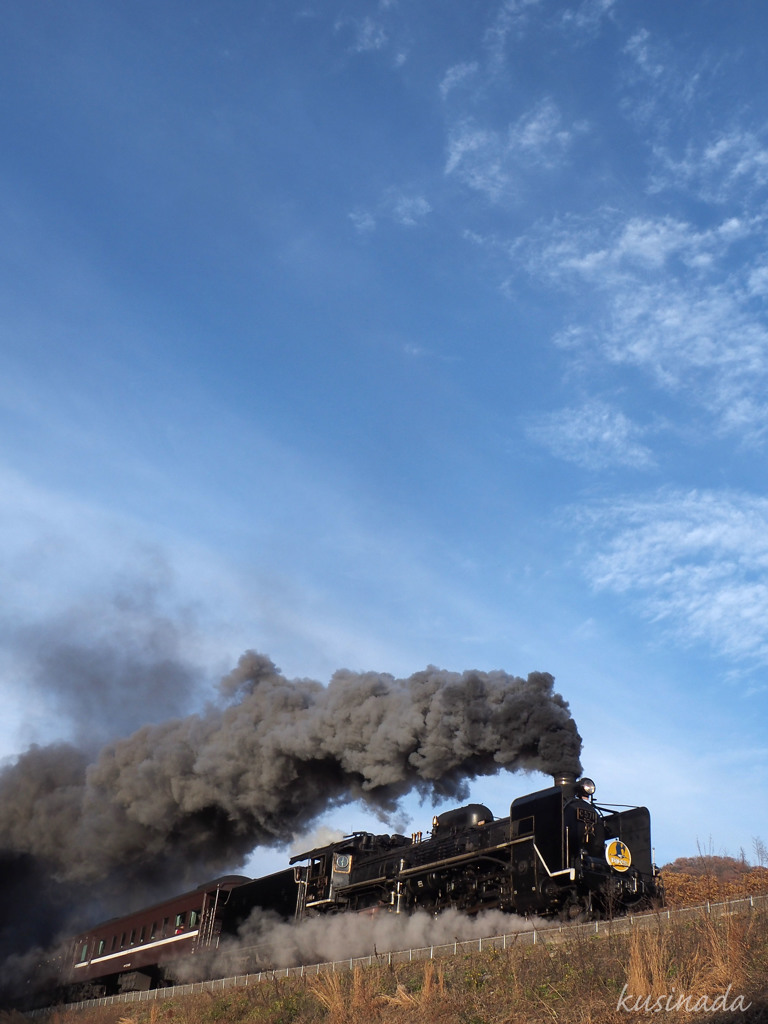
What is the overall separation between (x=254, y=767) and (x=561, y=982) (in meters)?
20.5

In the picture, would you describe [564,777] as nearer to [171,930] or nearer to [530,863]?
[530,863]

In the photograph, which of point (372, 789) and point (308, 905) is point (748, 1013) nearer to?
point (308, 905)

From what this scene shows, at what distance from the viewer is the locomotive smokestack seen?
820 inches

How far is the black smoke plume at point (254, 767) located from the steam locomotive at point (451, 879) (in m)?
2.66

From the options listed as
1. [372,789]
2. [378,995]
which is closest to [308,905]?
[372,789]

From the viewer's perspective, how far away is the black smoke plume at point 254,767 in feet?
82.1

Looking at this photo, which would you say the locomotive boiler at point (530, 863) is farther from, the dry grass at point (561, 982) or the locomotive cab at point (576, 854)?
the dry grass at point (561, 982)

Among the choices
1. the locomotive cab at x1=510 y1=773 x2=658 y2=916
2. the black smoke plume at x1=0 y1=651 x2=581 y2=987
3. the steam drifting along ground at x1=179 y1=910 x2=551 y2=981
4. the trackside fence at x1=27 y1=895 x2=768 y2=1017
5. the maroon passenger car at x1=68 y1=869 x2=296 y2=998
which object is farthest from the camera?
the maroon passenger car at x1=68 y1=869 x2=296 y2=998

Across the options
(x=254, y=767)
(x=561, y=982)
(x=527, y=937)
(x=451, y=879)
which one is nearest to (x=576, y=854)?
(x=527, y=937)

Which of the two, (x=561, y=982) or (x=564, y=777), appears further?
(x=564, y=777)

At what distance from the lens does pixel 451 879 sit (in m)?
21.2

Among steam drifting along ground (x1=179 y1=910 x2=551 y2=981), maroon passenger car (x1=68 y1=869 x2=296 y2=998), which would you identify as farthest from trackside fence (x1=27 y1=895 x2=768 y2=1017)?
maroon passenger car (x1=68 y1=869 x2=296 y2=998)

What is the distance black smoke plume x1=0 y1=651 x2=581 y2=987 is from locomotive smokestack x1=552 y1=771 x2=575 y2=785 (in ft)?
1.55

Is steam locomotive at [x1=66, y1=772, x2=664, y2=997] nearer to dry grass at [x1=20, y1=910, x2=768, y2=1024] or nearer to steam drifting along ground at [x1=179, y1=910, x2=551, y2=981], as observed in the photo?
steam drifting along ground at [x1=179, y1=910, x2=551, y2=981]
